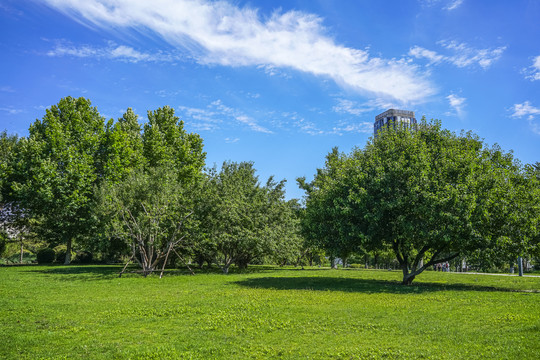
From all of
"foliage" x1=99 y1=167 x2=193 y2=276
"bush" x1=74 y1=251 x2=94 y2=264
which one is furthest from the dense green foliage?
"bush" x1=74 y1=251 x2=94 y2=264

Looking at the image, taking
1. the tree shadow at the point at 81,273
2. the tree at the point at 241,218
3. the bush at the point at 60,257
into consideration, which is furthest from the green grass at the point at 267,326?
the bush at the point at 60,257

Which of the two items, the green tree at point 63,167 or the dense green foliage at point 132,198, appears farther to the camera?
the green tree at point 63,167

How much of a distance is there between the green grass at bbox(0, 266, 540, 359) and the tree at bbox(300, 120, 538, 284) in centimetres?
443

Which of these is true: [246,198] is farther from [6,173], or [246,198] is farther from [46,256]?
[46,256]

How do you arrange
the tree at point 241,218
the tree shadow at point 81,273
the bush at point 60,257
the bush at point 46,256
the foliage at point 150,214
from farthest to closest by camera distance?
the bush at point 60,257 → the bush at point 46,256 → the tree at point 241,218 → the foliage at point 150,214 → the tree shadow at point 81,273

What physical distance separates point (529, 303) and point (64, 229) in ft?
148

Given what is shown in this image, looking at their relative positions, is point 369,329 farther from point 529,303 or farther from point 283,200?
point 283,200

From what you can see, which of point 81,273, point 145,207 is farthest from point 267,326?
point 81,273

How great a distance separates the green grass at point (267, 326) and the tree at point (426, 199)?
443 centimetres

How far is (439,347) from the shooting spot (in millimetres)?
10000

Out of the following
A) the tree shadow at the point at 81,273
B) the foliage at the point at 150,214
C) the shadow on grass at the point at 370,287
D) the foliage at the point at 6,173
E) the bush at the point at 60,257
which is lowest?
the bush at the point at 60,257

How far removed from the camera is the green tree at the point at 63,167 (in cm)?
4003

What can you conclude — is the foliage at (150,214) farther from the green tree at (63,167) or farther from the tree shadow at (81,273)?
the green tree at (63,167)

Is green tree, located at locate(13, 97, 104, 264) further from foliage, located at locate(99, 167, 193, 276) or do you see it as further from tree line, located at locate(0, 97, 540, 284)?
foliage, located at locate(99, 167, 193, 276)
